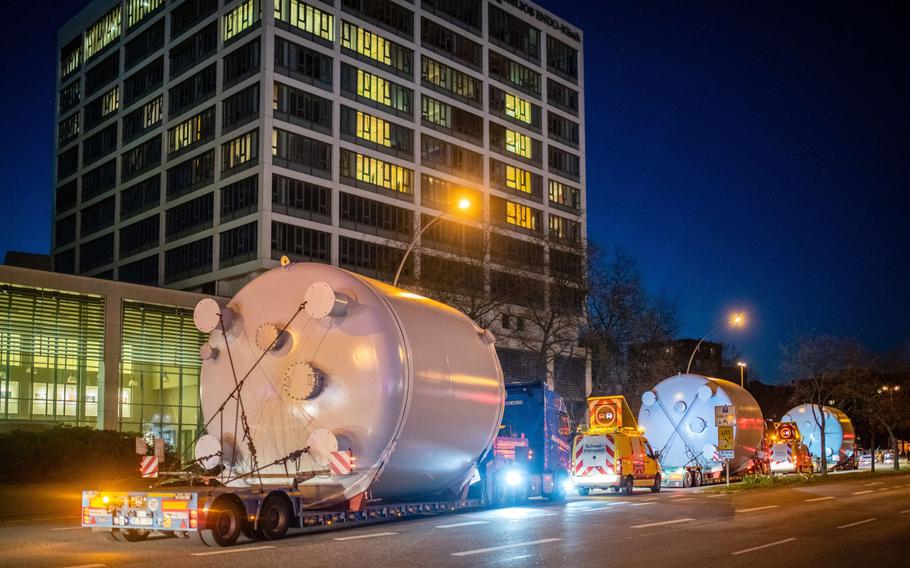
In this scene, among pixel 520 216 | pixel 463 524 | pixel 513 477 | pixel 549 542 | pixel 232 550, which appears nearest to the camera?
pixel 232 550

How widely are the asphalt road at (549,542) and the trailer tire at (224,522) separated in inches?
9.6

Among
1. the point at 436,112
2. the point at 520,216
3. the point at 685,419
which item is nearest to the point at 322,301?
the point at 685,419

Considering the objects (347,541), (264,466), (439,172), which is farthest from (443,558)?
(439,172)

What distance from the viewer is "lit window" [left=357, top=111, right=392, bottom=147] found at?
75.4 m

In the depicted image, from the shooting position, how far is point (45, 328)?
134 ft

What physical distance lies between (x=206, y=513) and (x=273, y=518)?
1.64 metres

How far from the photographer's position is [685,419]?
117 ft

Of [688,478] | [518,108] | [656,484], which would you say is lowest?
[688,478]

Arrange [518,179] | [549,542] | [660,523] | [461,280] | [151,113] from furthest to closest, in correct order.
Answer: [518,179] → [151,113] → [461,280] → [660,523] → [549,542]

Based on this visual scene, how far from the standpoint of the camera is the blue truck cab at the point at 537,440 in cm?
2288

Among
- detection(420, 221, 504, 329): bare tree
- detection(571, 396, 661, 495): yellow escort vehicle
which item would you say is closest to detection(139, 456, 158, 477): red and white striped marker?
detection(571, 396, 661, 495): yellow escort vehicle

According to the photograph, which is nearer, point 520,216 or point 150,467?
point 150,467

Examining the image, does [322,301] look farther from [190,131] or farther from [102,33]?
[102,33]

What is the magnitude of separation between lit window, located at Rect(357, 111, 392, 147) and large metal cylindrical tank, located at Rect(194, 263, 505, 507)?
59.6 metres
